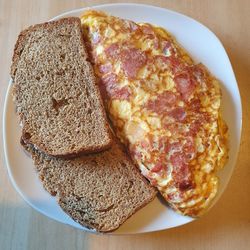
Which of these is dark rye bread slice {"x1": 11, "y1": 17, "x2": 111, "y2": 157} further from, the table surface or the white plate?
the table surface

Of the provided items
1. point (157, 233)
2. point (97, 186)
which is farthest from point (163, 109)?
point (157, 233)

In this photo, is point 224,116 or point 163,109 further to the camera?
point 224,116

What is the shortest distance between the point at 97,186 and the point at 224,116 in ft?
2.46

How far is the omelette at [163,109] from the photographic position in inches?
76.0

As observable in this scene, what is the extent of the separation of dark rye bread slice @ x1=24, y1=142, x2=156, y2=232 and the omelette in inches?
3.5

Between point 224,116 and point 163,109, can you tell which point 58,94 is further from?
point 224,116

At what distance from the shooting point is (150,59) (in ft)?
6.73

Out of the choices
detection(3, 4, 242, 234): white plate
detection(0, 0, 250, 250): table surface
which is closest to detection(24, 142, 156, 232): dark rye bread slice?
detection(3, 4, 242, 234): white plate

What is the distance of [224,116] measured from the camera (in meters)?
2.15

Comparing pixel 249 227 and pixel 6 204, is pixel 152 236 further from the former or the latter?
pixel 6 204

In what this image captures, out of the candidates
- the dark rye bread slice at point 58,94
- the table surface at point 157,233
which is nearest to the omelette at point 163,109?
the dark rye bread slice at point 58,94

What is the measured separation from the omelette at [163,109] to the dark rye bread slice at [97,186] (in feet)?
0.29

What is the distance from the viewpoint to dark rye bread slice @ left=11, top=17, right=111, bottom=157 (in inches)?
80.3

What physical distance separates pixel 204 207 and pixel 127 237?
47 centimetres
